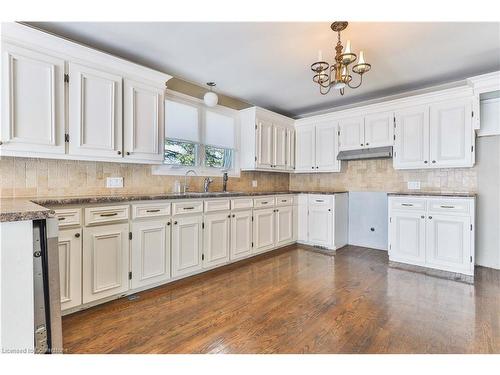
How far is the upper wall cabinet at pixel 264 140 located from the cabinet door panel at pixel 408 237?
198cm

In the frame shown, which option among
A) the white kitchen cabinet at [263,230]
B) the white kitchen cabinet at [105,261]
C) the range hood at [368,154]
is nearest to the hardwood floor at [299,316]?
the white kitchen cabinet at [105,261]

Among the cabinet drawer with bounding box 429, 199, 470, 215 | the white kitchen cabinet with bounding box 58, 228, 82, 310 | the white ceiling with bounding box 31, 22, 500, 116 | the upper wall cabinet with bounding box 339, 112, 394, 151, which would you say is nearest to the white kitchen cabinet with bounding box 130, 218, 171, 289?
the white kitchen cabinet with bounding box 58, 228, 82, 310

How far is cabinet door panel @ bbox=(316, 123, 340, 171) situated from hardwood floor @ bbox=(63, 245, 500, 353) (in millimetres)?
1930

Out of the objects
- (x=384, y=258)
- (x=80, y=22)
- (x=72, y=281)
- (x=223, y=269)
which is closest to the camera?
(x=72, y=281)

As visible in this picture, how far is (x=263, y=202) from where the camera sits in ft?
12.5

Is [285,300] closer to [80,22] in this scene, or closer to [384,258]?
[384,258]

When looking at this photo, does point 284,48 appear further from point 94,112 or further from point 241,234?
point 241,234

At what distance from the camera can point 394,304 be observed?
2281mm

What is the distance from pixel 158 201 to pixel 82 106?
1.09m

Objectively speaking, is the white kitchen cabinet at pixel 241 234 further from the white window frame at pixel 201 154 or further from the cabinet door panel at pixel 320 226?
the cabinet door panel at pixel 320 226

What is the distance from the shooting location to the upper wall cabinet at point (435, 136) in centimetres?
320

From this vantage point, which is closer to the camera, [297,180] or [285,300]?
[285,300]

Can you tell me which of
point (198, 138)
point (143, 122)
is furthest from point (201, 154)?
point (143, 122)

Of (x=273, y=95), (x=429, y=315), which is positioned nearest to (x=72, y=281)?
(x=429, y=315)
